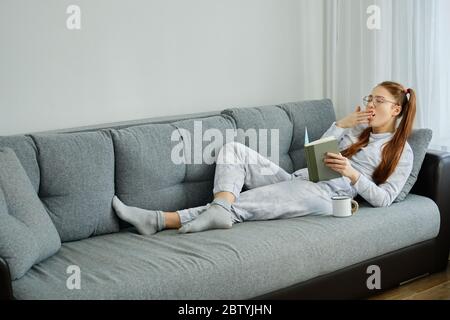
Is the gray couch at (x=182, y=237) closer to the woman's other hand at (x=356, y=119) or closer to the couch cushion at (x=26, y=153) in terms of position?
the couch cushion at (x=26, y=153)

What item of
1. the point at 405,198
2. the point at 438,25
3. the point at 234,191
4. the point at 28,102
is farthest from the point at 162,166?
the point at 438,25

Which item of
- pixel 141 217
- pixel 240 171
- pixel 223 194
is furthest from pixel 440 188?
pixel 141 217

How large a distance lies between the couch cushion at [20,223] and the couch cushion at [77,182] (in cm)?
15

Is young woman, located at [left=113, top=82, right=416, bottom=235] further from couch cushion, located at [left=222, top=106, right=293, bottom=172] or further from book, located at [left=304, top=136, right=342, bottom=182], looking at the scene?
couch cushion, located at [left=222, top=106, right=293, bottom=172]

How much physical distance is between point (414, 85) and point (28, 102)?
2.15 metres

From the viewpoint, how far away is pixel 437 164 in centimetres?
337

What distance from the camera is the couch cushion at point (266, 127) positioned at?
3.49 meters

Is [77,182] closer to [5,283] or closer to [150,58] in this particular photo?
[5,283]

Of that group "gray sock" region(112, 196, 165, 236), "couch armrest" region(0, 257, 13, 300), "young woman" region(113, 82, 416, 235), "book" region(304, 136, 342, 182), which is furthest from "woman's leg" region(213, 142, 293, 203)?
"couch armrest" region(0, 257, 13, 300)

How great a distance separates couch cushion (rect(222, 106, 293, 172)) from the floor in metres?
0.88

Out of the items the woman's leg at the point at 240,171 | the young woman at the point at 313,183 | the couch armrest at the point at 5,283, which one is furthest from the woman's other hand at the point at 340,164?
the couch armrest at the point at 5,283

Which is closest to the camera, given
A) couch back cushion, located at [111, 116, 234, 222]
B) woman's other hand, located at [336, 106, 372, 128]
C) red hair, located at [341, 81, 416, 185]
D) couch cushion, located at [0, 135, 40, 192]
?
couch cushion, located at [0, 135, 40, 192]

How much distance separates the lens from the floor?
3131mm
